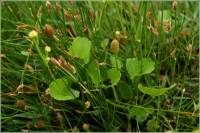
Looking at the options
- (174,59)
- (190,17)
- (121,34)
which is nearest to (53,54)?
(121,34)

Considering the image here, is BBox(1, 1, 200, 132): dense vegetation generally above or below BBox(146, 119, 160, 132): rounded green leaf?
above

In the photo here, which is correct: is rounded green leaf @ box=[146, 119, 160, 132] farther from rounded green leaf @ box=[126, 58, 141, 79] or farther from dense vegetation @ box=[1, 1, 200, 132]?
rounded green leaf @ box=[126, 58, 141, 79]

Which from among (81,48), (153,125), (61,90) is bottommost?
(153,125)

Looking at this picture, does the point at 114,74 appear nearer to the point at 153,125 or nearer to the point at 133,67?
the point at 133,67

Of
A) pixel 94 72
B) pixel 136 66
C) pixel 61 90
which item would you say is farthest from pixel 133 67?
pixel 61 90

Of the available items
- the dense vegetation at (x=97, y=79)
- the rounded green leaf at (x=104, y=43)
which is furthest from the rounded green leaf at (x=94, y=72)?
the rounded green leaf at (x=104, y=43)

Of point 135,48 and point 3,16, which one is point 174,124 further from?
point 3,16

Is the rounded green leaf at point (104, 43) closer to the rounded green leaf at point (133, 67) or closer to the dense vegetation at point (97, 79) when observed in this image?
the dense vegetation at point (97, 79)

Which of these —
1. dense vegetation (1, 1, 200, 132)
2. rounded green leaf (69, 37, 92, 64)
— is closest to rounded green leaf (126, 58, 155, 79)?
dense vegetation (1, 1, 200, 132)

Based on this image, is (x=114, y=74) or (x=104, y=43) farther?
(x=104, y=43)
